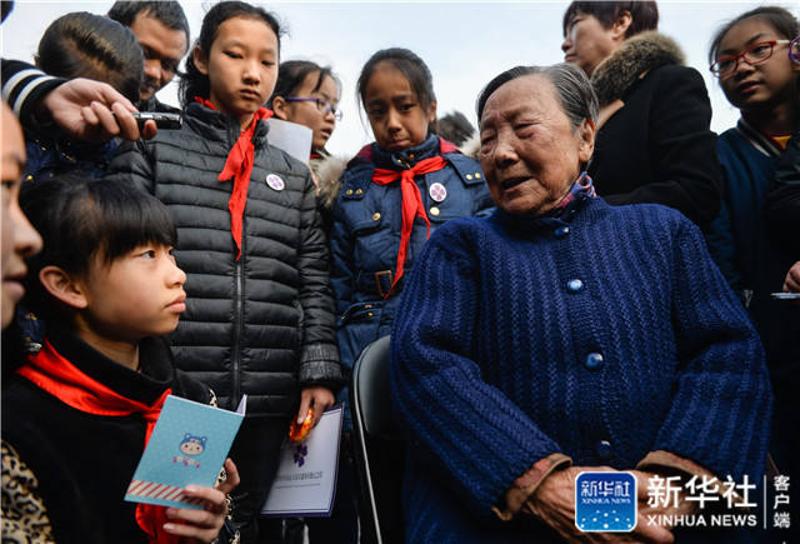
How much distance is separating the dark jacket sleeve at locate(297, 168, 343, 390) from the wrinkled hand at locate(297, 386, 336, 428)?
2cm

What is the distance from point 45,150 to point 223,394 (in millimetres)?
835

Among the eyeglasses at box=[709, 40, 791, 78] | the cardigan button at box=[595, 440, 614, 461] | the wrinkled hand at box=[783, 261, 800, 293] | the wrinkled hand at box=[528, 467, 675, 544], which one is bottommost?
→ the wrinkled hand at box=[528, 467, 675, 544]

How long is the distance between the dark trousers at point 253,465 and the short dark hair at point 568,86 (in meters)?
1.13

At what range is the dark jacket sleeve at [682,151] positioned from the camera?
2.27 meters

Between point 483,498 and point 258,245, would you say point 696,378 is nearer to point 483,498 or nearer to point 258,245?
point 483,498

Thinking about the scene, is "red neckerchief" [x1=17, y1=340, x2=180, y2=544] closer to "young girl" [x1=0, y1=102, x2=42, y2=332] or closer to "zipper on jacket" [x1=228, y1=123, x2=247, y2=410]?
"young girl" [x1=0, y1=102, x2=42, y2=332]

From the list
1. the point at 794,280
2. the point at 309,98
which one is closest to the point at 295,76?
the point at 309,98

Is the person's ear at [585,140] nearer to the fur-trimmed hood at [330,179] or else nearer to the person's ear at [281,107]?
the fur-trimmed hood at [330,179]

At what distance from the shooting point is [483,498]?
4.69ft

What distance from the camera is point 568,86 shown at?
1.93 meters

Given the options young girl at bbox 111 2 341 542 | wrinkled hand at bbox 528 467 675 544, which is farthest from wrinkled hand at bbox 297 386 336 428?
wrinkled hand at bbox 528 467 675 544

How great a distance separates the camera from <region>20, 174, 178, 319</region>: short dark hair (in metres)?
1.63

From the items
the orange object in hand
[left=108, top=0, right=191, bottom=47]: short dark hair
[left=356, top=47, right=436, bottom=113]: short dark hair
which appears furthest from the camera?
[left=108, top=0, right=191, bottom=47]: short dark hair

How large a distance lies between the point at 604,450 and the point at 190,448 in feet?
2.60
